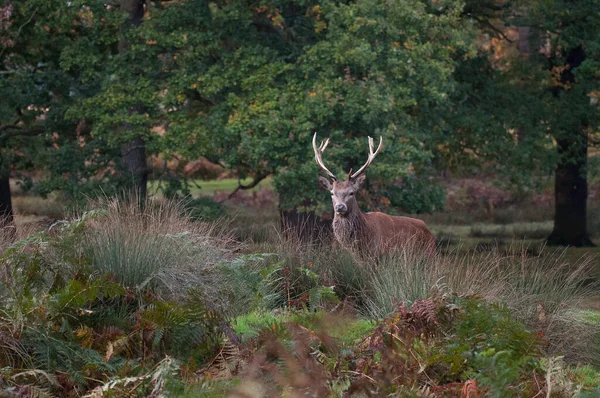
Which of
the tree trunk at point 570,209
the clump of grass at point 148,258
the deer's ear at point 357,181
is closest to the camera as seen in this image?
the clump of grass at point 148,258

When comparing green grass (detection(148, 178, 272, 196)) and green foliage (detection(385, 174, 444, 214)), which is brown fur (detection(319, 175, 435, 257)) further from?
green grass (detection(148, 178, 272, 196))

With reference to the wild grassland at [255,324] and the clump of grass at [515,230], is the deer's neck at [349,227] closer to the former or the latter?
the wild grassland at [255,324]

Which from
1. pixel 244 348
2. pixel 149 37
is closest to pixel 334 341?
pixel 244 348

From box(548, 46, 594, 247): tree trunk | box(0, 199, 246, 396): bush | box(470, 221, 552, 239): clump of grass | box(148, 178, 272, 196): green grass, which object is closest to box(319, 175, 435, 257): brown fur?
box(0, 199, 246, 396): bush

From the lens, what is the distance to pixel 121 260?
8.66 m

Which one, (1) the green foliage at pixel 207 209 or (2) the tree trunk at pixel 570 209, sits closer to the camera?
(1) the green foliage at pixel 207 209

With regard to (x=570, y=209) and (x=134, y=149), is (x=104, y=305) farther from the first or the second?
(x=570, y=209)

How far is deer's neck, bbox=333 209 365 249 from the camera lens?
39.5ft

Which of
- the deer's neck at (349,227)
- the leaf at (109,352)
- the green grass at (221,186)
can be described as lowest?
the green grass at (221,186)

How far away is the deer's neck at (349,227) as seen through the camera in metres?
12.0

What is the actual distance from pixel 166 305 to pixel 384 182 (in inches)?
385

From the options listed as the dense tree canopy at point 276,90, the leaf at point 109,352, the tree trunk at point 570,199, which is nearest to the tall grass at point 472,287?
the leaf at point 109,352

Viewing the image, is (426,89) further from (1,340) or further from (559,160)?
(1,340)

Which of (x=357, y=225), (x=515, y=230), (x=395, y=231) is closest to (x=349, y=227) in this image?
(x=357, y=225)
